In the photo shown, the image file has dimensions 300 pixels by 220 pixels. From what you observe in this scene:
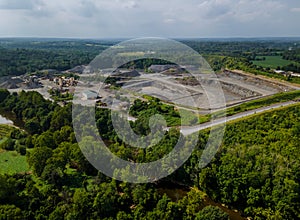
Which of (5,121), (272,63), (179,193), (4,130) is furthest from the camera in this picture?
(272,63)

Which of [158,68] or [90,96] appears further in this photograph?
[158,68]

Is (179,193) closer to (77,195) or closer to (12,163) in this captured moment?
(77,195)

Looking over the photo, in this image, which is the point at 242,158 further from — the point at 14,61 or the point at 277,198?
the point at 14,61

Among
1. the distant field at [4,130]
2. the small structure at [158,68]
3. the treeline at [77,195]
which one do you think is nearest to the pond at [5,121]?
the distant field at [4,130]

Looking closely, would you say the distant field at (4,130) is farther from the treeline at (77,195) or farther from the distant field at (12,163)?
the treeline at (77,195)

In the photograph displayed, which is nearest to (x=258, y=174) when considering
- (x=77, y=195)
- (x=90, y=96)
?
(x=77, y=195)

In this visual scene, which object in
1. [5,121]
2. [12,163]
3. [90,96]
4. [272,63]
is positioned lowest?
[12,163]
